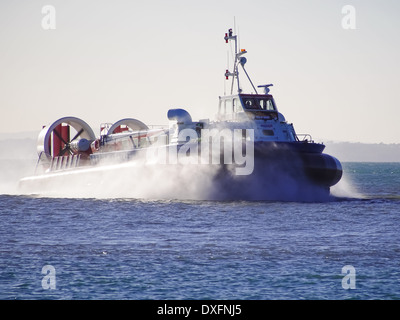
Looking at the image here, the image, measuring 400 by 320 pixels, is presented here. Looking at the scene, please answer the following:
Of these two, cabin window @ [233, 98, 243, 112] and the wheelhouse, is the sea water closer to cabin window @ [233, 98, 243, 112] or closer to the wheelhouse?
the wheelhouse

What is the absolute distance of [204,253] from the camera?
13438 mm

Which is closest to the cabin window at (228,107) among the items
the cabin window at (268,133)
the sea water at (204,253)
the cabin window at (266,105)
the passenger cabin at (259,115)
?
the passenger cabin at (259,115)

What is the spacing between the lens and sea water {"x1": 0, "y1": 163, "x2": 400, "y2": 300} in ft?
34.9

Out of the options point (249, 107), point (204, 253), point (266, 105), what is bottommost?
point (204, 253)

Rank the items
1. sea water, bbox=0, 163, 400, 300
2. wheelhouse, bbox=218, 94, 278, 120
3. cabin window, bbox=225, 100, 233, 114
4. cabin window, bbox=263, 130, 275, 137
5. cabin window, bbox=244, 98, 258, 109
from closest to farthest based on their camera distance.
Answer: sea water, bbox=0, 163, 400, 300 → cabin window, bbox=263, 130, 275, 137 → wheelhouse, bbox=218, 94, 278, 120 → cabin window, bbox=244, 98, 258, 109 → cabin window, bbox=225, 100, 233, 114

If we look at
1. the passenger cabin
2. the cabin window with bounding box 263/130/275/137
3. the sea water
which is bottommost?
the sea water

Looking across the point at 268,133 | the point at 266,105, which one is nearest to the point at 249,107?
the point at 266,105

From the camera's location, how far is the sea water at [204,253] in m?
10.6

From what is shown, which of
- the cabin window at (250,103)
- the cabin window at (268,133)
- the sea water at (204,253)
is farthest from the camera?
the cabin window at (250,103)

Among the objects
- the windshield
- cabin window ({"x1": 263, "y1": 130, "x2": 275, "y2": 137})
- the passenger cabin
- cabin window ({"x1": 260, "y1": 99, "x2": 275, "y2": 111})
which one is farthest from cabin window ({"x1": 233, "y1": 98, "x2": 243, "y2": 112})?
cabin window ({"x1": 263, "y1": 130, "x2": 275, "y2": 137})

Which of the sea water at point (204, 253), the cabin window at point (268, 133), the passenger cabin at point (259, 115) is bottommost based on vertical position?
the sea water at point (204, 253)

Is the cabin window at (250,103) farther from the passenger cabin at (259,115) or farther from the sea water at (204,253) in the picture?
the sea water at (204,253)

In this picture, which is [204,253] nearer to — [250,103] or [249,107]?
[249,107]

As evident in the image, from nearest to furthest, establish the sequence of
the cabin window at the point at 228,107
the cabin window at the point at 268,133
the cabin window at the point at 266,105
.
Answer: the cabin window at the point at 268,133
the cabin window at the point at 266,105
the cabin window at the point at 228,107
